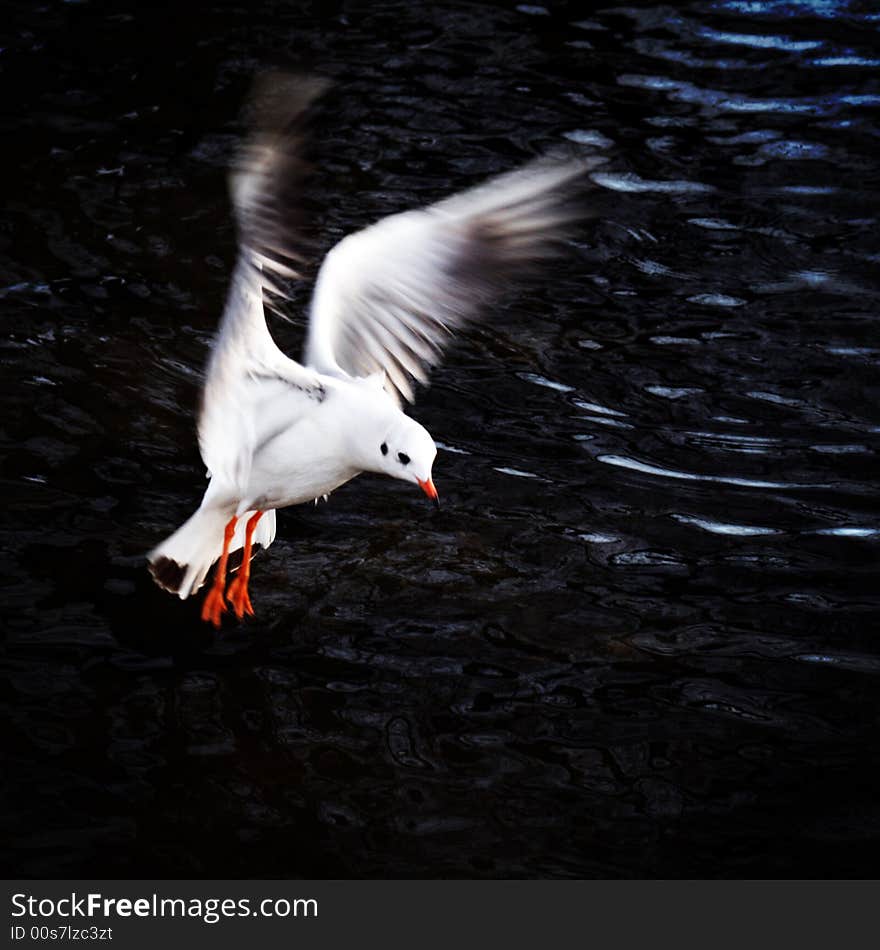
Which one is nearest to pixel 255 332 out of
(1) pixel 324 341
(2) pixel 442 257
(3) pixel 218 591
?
(1) pixel 324 341

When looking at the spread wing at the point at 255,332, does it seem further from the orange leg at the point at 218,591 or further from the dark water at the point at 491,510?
the dark water at the point at 491,510

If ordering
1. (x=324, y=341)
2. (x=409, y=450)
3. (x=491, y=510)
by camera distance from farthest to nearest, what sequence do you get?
(x=491, y=510), (x=324, y=341), (x=409, y=450)

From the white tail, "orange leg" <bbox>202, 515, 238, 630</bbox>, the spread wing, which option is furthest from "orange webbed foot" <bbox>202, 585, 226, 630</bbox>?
the spread wing

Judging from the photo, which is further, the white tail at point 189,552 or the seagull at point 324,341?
the white tail at point 189,552

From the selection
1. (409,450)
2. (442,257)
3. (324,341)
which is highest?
(442,257)

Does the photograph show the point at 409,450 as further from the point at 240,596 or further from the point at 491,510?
the point at 491,510

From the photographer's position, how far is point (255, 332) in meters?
4.73

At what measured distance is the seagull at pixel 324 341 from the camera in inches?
185

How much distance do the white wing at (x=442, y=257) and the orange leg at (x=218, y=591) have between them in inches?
28.4

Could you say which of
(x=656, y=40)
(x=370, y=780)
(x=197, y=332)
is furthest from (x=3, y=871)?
(x=656, y=40)

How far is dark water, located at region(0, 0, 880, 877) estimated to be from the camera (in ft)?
14.8

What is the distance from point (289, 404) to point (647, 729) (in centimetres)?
158

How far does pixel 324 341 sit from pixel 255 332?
1.55ft

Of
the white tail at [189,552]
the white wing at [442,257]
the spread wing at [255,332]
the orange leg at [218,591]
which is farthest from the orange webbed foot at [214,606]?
the white wing at [442,257]
